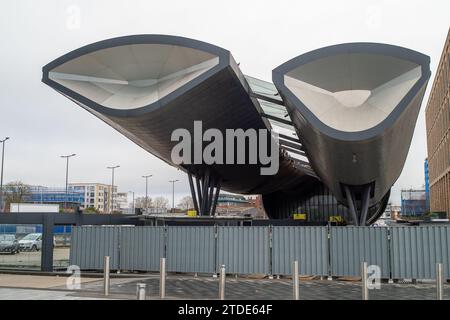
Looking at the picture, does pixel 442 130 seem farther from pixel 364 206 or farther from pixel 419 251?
pixel 419 251

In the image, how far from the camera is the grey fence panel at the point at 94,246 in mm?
18234

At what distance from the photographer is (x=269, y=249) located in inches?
655

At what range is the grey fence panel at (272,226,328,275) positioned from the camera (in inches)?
635

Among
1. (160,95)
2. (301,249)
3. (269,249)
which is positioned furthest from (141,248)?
(160,95)

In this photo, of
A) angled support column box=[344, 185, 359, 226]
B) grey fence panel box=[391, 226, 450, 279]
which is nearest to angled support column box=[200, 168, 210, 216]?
angled support column box=[344, 185, 359, 226]

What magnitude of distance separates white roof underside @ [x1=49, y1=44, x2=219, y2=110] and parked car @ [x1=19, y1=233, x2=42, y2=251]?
6.93 m

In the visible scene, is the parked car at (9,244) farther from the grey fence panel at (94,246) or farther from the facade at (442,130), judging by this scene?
the facade at (442,130)

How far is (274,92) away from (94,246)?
15.8 metres

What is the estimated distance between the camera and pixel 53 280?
54.0ft

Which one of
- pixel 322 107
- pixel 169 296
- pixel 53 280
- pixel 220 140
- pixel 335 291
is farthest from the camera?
pixel 220 140

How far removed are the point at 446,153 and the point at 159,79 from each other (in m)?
46.3

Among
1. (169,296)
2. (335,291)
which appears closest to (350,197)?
(335,291)

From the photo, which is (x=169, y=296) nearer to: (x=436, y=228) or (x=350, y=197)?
(x=436, y=228)

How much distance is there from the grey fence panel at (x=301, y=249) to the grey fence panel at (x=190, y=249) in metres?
2.42
